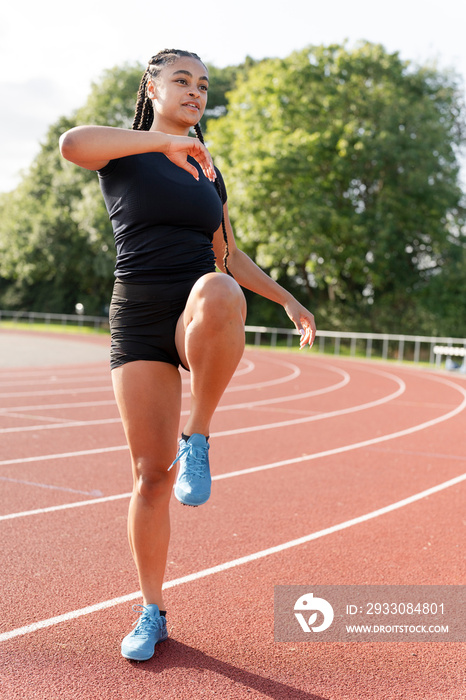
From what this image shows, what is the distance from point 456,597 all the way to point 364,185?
30543 mm

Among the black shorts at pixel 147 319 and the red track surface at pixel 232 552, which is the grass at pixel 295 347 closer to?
the red track surface at pixel 232 552

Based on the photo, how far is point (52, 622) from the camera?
3.30 m

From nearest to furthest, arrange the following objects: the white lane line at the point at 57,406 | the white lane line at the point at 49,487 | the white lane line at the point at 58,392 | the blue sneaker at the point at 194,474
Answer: the blue sneaker at the point at 194,474
the white lane line at the point at 49,487
the white lane line at the point at 57,406
the white lane line at the point at 58,392

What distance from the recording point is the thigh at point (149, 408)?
2.88 metres

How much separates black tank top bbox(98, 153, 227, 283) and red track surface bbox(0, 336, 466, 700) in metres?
1.51

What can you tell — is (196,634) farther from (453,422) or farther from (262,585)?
(453,422)

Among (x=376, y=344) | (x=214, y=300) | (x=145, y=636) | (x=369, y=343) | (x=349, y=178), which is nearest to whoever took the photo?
(x=214, y=300)

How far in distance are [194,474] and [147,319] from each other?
693 millimetres

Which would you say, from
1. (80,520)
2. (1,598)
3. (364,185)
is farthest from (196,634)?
(364,185)

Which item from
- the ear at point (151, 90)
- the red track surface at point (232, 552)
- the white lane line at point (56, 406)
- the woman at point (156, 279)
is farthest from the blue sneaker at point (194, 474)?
the white lane line at point (56, 406)

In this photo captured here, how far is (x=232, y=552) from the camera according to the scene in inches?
179

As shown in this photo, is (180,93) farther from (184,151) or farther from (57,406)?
(57,406)

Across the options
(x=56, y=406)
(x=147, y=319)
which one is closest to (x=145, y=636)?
(x=147, y=319)

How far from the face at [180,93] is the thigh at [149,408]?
37.1 inches
